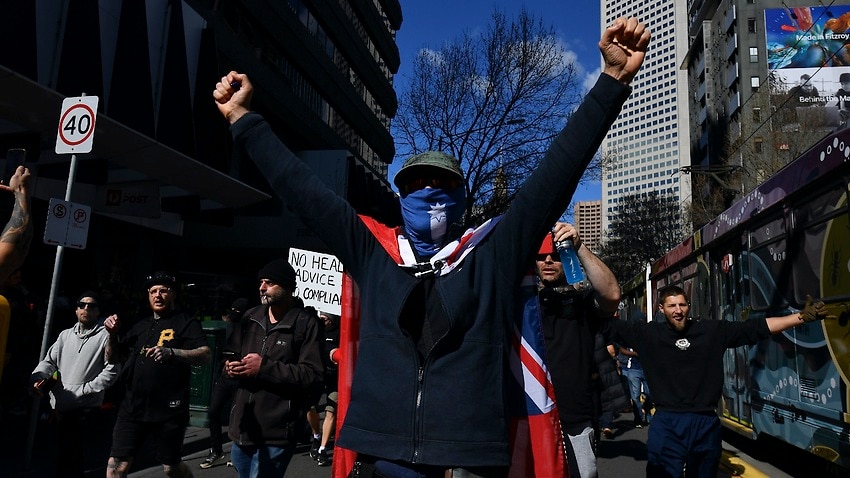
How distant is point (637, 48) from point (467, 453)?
1218mm

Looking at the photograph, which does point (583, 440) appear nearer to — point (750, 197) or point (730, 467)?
point (730, 467)

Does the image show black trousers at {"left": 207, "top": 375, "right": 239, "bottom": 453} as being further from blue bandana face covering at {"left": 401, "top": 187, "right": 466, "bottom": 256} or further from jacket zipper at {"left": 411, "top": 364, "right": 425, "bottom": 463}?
jacket zipper at {"left": 411, "top": 364, "right": 425, "bottom": 463}

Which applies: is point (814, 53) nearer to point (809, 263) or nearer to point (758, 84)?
point (758, 84)

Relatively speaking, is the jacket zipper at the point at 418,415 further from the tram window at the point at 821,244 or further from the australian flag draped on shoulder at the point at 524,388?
the tram window at the point at 821,244

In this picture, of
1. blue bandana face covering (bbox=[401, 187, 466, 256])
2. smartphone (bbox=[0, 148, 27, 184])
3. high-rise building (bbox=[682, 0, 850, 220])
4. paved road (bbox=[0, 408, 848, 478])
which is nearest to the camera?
blue bandana face covering (bbox=[401, 187, 466, 256])

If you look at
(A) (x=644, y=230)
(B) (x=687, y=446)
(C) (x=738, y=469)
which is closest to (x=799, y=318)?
(B) (x=687, y=446)

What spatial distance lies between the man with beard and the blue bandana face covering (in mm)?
3560

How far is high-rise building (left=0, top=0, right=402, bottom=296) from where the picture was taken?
1117 cm

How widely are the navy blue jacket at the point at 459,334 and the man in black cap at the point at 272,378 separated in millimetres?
2322

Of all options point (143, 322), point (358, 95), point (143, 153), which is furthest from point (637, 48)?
point (358, 95)

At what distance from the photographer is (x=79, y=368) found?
5723 mm

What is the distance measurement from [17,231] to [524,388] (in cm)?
234

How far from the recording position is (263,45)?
25.2 m

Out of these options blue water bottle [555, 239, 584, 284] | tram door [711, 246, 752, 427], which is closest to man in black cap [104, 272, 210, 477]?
blue water bottle [555, 239, 584, 284]
